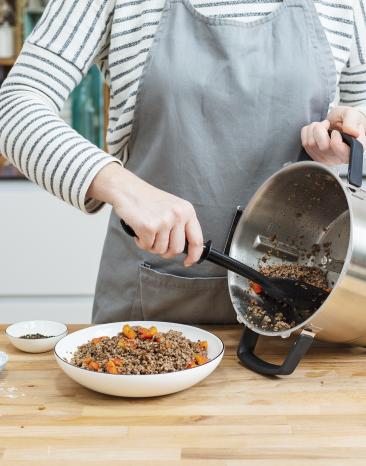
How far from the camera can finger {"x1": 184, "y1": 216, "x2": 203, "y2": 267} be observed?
945 mm

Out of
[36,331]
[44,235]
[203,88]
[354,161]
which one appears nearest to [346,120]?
[354,161]

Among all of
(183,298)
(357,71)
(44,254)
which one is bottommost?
(44,254)

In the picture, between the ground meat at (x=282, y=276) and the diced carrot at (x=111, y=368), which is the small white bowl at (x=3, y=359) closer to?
the diced carrot at (x=111, y=368)

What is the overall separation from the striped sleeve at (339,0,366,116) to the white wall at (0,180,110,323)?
45.6 inches

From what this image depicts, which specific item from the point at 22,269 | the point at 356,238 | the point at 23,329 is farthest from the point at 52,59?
the point at 22,269

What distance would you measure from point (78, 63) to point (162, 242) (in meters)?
0.38

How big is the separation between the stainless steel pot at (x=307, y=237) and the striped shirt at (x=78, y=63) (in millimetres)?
238

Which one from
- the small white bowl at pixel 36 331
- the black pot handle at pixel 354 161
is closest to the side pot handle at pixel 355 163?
the black pot handle at pixel 354 161

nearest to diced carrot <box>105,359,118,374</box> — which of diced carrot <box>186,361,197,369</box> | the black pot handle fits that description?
diced carrot <box>186,361,197,369</box>

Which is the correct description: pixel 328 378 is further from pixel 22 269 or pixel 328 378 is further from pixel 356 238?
pixel 22 269

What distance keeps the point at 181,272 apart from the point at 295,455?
48 centimetres

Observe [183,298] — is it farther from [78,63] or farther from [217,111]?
[78,63]

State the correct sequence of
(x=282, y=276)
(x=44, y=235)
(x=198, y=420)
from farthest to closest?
1. (x=44, y=235)
2. (x=282, y=276)
3. (x=198, y=420)

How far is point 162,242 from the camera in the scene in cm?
94
